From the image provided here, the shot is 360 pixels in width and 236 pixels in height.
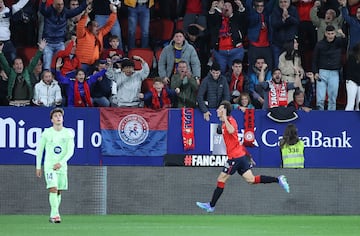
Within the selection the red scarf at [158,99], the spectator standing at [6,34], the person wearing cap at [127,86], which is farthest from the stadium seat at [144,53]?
the spectator standing at [6,34]

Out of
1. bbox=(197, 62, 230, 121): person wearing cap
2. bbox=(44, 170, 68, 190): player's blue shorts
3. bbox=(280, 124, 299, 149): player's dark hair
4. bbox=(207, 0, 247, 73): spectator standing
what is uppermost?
bbox=(207, 0, 247, 73): spectator standing

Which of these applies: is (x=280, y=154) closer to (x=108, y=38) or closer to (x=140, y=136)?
(x=140, y=136)

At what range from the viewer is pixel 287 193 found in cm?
2194

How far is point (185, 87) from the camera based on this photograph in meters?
23.1

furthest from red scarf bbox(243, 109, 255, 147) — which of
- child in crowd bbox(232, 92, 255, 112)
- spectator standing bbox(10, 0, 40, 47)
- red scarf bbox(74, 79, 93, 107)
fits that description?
spectator standing bbox(10, 0, 40, 47)

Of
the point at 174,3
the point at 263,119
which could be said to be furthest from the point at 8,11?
the point at 263,119

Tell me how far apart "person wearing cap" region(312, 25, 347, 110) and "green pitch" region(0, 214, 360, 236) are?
320cm

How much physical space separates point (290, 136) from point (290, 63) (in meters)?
2.78

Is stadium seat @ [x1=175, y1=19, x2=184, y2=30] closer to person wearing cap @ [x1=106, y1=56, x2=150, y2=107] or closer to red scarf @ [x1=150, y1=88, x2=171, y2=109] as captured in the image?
person wearing cap @ [x1=106, y1=56, x2=150, y2=107]

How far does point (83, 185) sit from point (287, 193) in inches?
160

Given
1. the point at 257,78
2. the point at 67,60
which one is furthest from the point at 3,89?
the point at 257,78

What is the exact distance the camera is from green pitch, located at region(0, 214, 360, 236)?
16250 mm

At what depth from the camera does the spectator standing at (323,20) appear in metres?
24.7

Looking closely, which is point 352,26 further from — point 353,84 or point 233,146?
point 233,146
